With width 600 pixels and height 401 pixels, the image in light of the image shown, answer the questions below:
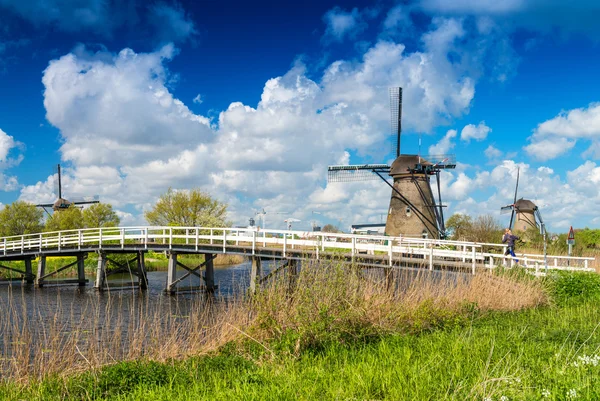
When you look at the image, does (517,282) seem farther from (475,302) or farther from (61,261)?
(61,261)

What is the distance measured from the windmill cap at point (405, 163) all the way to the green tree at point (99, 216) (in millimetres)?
41659

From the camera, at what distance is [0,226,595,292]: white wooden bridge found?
19.8 metres

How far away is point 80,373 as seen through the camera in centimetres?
837

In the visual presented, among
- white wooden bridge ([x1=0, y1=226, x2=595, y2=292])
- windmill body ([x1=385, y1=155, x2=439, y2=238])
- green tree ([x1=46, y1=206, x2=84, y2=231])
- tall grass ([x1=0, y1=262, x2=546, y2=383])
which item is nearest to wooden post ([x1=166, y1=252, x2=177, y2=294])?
white wooden bridge ([x1=0, y1=226, x2=595, y2=292])

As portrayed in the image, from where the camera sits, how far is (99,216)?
66875 millimetres

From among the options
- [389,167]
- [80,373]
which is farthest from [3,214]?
[80,373]

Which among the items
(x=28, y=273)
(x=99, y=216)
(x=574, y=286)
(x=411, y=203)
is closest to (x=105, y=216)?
(x=99, y=216)

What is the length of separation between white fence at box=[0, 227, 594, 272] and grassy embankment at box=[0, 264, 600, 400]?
6.55 meters

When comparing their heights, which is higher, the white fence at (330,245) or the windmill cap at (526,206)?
the windmill cap at (526,206)

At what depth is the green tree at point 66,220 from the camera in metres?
62.7

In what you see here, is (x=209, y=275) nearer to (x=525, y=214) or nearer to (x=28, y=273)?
(x=28, y=273)

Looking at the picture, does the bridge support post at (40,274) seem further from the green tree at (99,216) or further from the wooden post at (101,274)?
the green tree at (99,216)

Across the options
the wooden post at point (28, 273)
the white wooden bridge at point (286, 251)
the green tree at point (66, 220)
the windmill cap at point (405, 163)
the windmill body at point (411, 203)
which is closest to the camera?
the white wooden bridge at point (286, 251)

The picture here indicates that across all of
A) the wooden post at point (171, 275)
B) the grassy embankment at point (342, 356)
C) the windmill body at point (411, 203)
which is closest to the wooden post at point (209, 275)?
the wooden post at point (171, 275)
